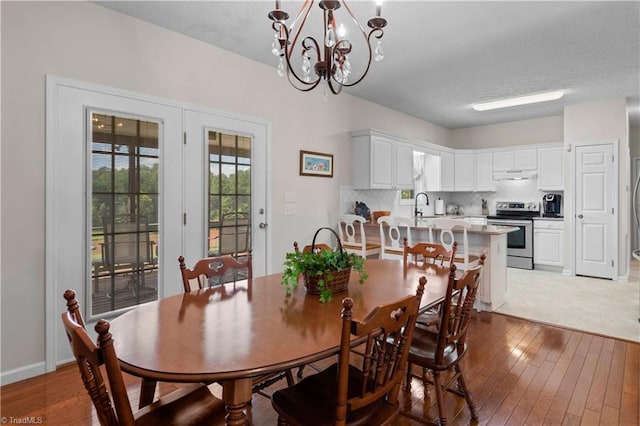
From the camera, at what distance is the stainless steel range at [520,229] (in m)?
5.87

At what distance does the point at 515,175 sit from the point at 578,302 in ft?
9.37

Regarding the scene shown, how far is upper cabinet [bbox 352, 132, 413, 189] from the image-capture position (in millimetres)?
4734

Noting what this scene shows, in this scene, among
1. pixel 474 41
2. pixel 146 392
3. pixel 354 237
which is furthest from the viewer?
pixel 354 237

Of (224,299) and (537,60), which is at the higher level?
(537,60)

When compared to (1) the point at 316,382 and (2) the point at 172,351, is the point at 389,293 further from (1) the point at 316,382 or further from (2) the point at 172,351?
(2) the point at 172,351

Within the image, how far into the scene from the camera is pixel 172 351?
1175 mm

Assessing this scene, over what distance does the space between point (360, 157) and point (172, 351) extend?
3967 millimetres

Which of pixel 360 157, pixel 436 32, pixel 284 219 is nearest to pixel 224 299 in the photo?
pixel 284 219

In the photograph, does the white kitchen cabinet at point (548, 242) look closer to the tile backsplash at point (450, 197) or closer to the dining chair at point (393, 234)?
the tile backsplash at point (450, 197)

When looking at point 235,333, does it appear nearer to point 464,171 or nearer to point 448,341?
point 448,341

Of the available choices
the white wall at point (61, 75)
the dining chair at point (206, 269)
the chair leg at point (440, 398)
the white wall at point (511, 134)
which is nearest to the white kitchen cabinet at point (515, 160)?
the white wall at point (511, 134)

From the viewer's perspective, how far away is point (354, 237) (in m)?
4.66

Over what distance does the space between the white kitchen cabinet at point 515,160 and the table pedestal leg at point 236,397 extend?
6387mm

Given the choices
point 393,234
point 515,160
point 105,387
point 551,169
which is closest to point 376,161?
point 393,234
